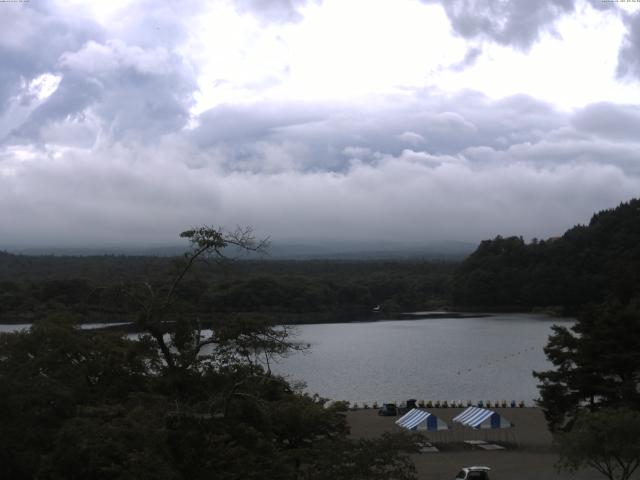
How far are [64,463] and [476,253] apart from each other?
8368 centimetres

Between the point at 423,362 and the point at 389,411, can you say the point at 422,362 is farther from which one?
the point at 389,411

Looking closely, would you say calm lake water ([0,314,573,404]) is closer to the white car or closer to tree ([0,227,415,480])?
the white car

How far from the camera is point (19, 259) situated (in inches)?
4715

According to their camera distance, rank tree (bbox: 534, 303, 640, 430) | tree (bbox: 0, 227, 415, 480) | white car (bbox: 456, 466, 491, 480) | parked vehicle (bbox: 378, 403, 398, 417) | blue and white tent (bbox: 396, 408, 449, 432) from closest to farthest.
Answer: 1. tree (bbox: 0, 227, 415, 480)
2. white car (bbox: 456, 466, 491, 480)
3. tree (bbox: 534, 303, 640, 430)
4. blue and white tent (bbox: 396, 408, 449, 432)
5. parked vehicle (bbox: 378, 403, 398, 417)

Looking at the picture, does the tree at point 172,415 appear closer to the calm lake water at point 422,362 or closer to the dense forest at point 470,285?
the calm lake water at point 422,362

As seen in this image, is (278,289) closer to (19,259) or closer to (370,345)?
(370,345)

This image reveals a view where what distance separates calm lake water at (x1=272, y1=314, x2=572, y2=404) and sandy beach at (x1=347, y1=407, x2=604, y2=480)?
4548 mm

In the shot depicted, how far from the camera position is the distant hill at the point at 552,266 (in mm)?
76750

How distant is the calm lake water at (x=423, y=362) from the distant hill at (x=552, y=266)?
13876 mm

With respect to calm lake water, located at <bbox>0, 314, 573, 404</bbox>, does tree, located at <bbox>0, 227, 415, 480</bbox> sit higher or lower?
higher

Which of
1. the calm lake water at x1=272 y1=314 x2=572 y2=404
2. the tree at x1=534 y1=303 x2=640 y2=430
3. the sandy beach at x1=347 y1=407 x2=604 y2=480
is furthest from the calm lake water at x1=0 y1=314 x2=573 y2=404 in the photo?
the tree at x1=534 y1=303 x2=640 y2=430

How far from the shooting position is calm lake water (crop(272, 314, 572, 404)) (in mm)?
34281

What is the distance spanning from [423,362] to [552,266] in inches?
1622

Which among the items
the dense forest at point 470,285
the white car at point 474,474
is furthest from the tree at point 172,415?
the dense forest at point 470,285
